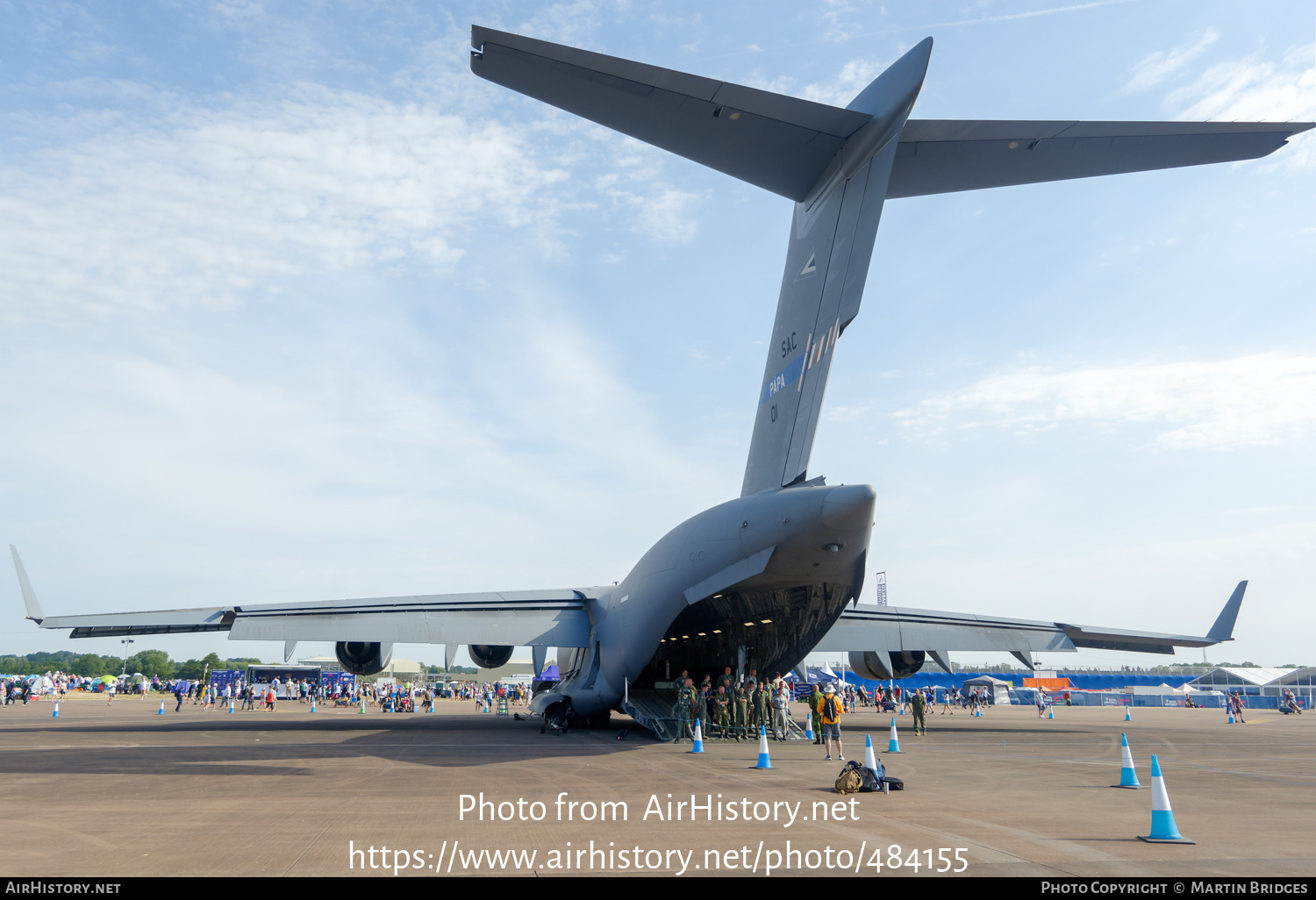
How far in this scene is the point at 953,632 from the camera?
2262cm

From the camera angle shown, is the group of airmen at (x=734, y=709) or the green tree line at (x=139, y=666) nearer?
the group of airmen at (x=734, y=709)

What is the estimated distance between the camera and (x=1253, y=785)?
416 inches

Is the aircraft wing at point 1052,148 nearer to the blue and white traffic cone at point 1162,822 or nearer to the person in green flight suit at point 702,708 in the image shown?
the blue and white traffic cone at point 1162,822

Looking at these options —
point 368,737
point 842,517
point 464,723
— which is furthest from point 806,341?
point 464,723

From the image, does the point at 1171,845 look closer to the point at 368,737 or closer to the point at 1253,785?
the point at 1253,785

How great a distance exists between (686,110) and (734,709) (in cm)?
1146

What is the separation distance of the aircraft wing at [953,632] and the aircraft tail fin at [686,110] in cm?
1183

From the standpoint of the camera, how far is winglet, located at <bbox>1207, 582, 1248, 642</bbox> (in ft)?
77.4

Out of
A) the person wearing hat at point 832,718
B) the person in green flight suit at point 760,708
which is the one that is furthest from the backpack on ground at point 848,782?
the person in green flight suit at point 760,708

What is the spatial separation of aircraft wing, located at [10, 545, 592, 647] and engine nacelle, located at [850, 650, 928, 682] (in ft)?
27.2

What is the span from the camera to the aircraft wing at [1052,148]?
34.7 feet

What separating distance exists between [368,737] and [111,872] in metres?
14.0

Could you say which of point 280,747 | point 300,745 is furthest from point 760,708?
point 280,747
